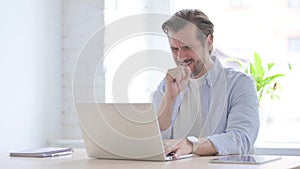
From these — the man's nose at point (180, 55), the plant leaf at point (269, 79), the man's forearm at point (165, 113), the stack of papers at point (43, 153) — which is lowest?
the stack of papers at point (43, 153)

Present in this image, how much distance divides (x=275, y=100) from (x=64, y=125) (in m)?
1.26

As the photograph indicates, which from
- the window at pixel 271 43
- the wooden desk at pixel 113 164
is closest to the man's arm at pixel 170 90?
the wooden desk at pixel 113 164

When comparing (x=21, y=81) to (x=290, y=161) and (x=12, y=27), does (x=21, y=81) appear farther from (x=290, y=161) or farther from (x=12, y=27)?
(x=290, y=161)

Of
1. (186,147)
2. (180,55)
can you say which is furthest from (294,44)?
(186,147)

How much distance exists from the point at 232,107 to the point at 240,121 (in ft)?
0.39

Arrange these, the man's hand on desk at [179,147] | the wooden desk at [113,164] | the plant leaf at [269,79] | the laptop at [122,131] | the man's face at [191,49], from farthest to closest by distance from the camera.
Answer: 1. the plant leaf at [269,79]
2. the man's face at [191,49]
3. the man's hand on desk at [179,147]
4. the laptop at [122,131]
5. the wooden desk at [113,164]

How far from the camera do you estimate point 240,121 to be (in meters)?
2.52

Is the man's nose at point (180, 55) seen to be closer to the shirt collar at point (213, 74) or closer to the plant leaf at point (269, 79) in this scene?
the shirt collar at point (213, 74)

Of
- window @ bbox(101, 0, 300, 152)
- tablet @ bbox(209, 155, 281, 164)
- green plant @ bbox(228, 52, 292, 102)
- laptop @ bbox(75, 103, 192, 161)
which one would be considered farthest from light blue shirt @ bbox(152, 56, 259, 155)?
window @ bbox(101, 0, 300, 152)

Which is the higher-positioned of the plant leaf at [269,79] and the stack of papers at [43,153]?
the plant leaf at [269,79]

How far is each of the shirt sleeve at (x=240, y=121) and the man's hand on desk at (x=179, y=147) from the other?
0.12 meters

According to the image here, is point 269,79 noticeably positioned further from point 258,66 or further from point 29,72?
point 29,72

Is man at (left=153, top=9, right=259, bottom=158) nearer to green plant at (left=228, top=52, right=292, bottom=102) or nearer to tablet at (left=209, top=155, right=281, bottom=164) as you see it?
tablet at (left=209, top=155, right=281, bottom=164)

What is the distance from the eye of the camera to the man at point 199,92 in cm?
255
